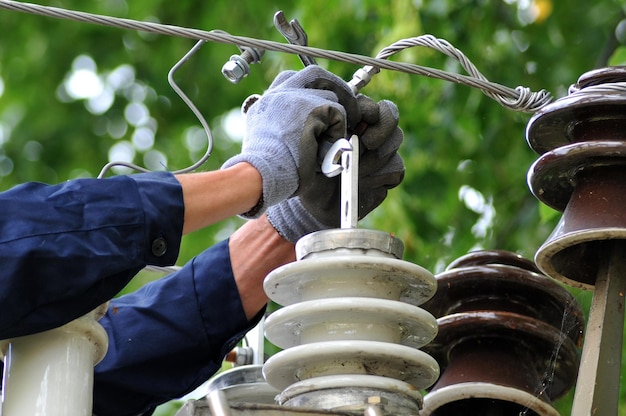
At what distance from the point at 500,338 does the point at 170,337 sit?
2.24 ft

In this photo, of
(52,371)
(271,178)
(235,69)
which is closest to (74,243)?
(52,371)

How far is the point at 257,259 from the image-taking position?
271cm

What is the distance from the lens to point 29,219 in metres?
1.93

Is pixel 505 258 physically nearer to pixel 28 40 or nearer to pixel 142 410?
pixel 142 410

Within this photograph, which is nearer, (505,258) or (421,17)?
(505,258)

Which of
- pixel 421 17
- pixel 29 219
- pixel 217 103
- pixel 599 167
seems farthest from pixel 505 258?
pixel 217 103

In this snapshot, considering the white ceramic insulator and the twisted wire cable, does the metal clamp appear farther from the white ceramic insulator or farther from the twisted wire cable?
the twisted wire cable

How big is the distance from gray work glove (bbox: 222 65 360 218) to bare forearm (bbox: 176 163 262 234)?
0.06ft

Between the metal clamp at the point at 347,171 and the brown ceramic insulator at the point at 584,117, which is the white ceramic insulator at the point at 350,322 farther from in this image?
the brown ceramic insulator at the point at 584,117

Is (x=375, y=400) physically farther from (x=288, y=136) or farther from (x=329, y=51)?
(x=329, y=51)

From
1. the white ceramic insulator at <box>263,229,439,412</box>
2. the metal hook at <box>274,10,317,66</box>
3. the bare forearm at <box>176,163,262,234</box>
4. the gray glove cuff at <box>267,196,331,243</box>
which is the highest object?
the metal hook at <box>274,10,317,66</box>

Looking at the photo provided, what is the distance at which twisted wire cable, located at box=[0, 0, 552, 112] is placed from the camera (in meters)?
2.23

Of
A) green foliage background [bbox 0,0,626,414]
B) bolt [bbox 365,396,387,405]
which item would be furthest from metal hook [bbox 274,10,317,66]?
green foliage background [bbox 0,0,626,414]

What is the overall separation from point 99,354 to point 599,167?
80 centimetres
